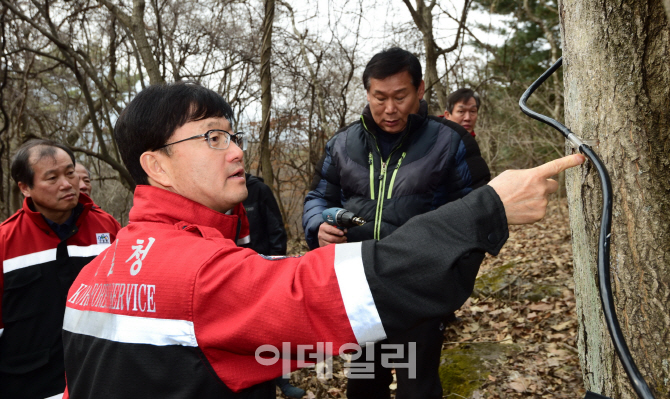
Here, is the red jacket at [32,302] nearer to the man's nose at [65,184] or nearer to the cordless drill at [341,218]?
the man's nose at [65,184]

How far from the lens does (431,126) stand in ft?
8.60

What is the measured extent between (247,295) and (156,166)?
2.11ft

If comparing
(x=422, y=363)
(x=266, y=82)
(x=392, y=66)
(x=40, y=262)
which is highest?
(x=266, y=82)

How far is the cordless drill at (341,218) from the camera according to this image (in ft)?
7.82

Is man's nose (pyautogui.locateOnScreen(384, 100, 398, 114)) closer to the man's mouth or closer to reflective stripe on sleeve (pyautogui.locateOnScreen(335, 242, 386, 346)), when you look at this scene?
the man's mouth

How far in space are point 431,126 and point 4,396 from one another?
113 inches

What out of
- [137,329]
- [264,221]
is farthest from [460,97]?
[137,329]

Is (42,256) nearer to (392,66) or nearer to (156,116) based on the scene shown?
(156,116)

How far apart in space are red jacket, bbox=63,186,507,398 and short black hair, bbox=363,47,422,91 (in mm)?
1785

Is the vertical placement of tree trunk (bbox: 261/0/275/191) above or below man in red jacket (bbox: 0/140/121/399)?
above

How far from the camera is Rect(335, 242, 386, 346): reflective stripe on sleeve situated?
1021mm

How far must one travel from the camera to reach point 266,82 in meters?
6.41

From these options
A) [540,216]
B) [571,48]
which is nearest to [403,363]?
[540,216]

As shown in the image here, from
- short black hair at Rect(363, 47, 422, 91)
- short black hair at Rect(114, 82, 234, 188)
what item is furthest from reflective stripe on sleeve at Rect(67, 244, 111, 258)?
short black hair at Rect(363, 47, 422, 91)
